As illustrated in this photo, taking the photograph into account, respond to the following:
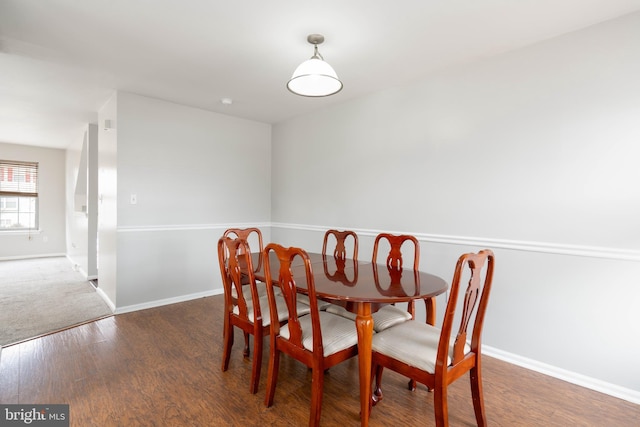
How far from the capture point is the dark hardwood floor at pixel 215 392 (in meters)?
1.71

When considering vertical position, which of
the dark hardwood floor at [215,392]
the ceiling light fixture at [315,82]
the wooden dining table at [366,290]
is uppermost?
the ceiling light fixture at [315,82]

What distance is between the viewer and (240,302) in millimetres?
2055

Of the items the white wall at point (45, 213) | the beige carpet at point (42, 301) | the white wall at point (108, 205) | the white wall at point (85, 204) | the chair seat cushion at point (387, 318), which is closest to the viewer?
the chair seat cushion at point (387, 318)

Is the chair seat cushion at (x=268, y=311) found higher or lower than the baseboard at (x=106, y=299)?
higher

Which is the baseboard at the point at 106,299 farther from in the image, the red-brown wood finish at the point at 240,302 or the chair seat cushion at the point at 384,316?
the chair seat cushion at the point at 384,316

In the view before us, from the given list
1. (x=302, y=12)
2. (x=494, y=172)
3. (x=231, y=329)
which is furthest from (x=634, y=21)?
(x=231, y=329)

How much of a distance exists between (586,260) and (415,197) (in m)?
1.32

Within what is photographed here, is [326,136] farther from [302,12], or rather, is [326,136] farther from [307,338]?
[307,338]

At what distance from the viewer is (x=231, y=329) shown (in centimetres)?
221

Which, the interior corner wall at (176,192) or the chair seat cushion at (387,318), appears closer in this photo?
the chair seat cushion at (387,318)

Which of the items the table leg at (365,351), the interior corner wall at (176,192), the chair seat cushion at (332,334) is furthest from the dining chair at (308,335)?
the interior corner wall at (176,192)

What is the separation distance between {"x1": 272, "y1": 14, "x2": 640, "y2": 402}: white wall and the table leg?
4.81 ft

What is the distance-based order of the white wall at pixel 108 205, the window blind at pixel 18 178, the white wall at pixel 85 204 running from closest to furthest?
the white wall at pixel 108 205
the white wall at pixel 85 204
the window blind at pixel 18 178

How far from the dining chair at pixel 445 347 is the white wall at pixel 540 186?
1.02 meters
